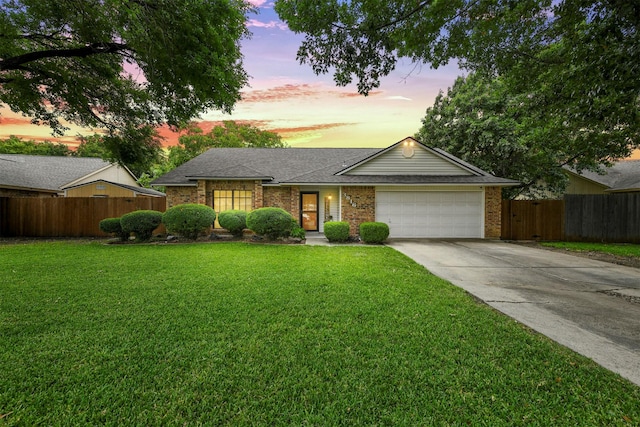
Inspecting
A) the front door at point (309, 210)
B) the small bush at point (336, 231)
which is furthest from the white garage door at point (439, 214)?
the front door at point (309, 210)

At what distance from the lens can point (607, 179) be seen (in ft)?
66.0

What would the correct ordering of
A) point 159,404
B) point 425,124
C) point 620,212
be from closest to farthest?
point 159,404 < point 620,212 < point 425,124

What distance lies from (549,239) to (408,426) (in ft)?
47.9

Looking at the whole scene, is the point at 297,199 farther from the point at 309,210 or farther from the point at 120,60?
the point at 120,60

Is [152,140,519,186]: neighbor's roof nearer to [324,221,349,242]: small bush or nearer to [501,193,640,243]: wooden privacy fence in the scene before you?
[501,193,640,243]: wooden privacy fence

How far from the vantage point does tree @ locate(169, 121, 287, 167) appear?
27.7 metres

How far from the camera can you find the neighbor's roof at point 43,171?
1621cm

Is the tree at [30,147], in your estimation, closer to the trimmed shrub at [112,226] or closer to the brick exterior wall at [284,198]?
the trimmed shrub at [112,226]

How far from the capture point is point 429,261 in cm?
775

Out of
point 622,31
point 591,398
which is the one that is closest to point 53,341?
Answer: point 591,398

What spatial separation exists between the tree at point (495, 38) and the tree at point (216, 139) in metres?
23.7

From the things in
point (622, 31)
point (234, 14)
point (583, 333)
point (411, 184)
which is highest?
point (234, 14)

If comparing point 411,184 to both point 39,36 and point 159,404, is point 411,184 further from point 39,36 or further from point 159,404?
point 39,36

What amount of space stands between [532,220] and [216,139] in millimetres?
28173
